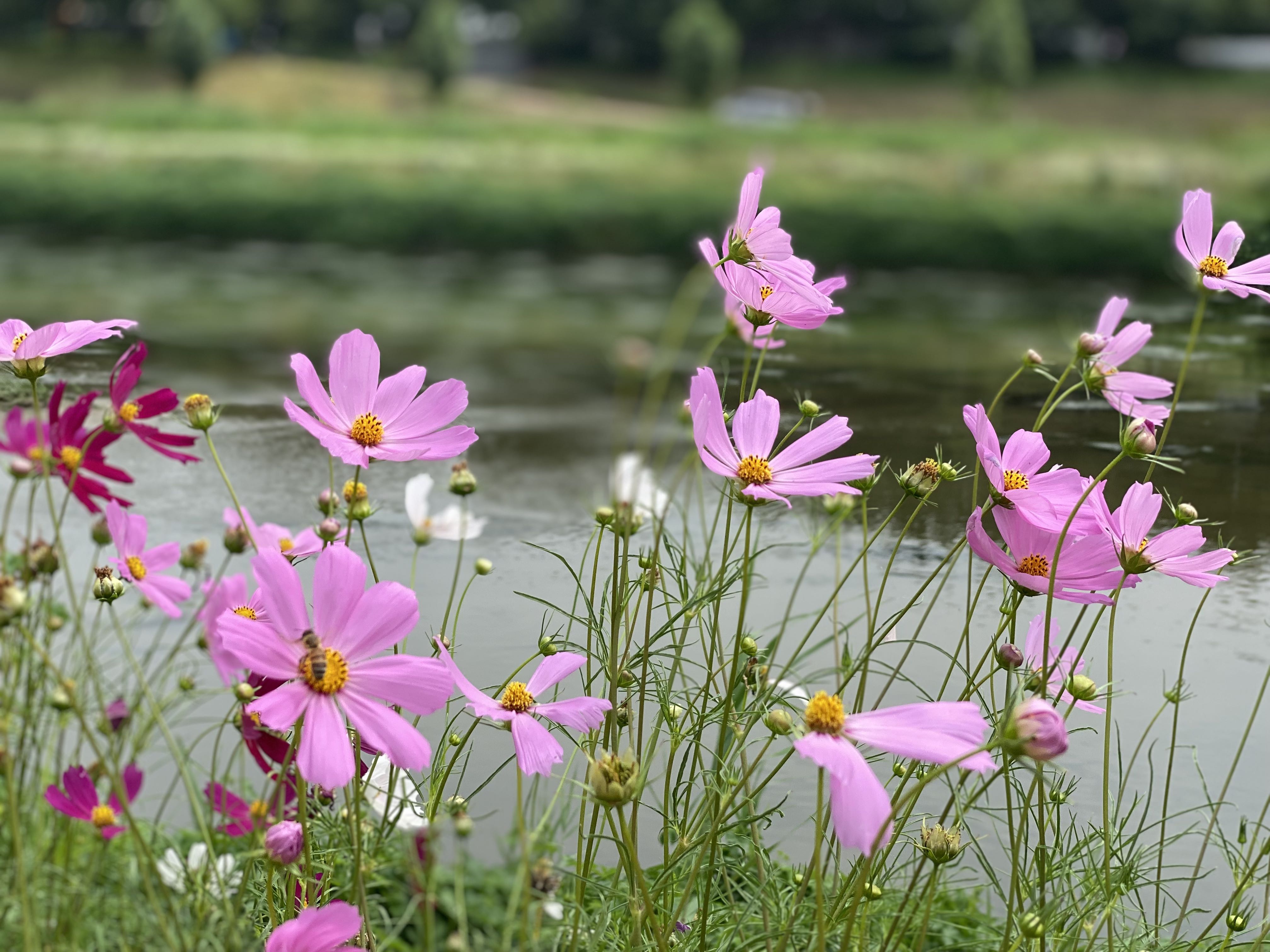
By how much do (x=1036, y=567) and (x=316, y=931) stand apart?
0.29m

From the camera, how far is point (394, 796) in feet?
1.70

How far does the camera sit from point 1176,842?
707 millimetres

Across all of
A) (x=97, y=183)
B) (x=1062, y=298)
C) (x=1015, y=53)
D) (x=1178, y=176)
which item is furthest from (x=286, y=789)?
(x=1015, y=53)

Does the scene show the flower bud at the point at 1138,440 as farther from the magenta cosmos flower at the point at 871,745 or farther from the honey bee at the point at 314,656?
the honey bee at the point at 314,656

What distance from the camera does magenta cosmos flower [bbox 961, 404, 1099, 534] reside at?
443 millimetres

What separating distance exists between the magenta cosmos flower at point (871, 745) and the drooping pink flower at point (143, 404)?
0.83 ft

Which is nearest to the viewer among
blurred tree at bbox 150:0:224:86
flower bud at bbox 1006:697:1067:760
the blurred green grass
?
flower bud at bbox 1006:697:1067:760

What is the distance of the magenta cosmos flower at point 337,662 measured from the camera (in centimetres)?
36

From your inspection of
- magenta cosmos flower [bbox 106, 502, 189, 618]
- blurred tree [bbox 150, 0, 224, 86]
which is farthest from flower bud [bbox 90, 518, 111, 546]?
→ blurred tree [bbox 150, 0, 224, 86]

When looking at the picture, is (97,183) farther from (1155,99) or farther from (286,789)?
(1155,99)

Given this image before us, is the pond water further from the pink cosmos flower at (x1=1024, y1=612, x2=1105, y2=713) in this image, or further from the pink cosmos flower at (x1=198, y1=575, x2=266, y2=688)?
the pink cosmos flower at (x1=198, y1=575, x2=266, y2=688)

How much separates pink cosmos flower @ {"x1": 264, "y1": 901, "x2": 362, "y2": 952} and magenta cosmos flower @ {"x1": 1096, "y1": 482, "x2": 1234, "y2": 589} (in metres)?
0.30

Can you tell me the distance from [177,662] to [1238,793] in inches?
29.4

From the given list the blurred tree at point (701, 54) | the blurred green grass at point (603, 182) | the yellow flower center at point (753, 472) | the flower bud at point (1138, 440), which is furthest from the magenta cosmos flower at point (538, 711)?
the blurred tree at point (701, 54)
